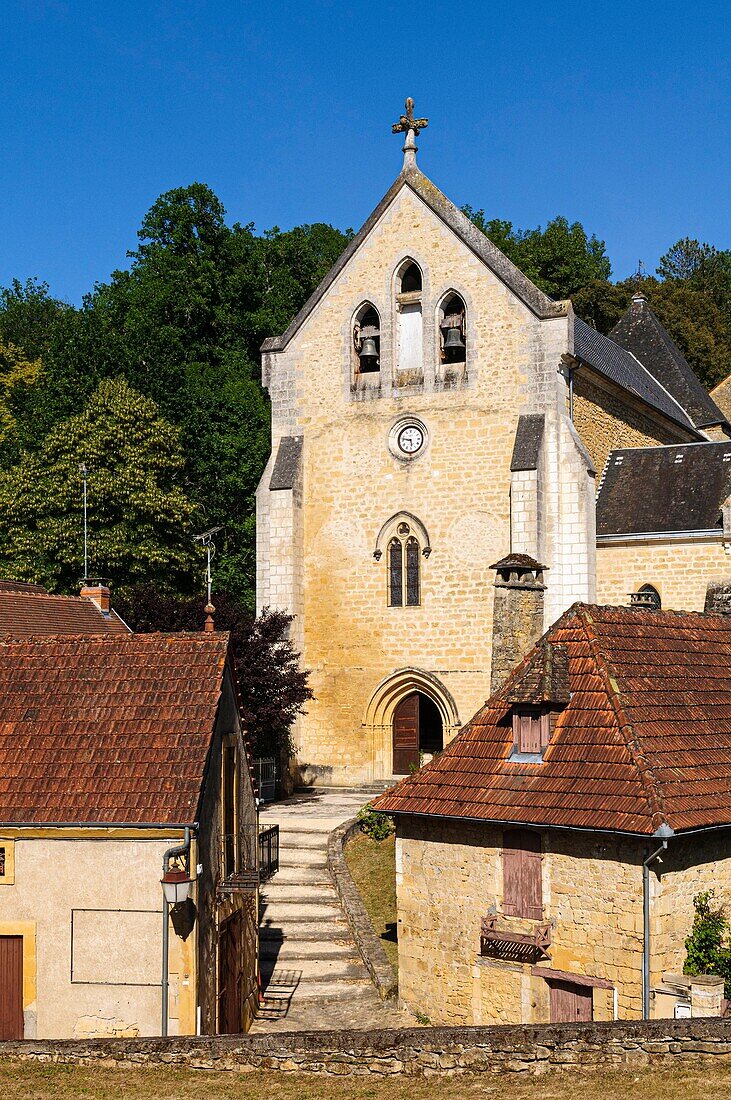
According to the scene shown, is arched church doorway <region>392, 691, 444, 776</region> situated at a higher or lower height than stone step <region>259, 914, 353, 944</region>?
higher

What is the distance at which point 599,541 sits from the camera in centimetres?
2862

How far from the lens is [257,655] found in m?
27.3

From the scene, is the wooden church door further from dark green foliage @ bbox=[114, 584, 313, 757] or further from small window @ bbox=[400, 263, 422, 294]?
small window @ bbox=[400, 263, 422, 294]

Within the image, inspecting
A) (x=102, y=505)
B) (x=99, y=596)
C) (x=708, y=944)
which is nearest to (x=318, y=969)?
(x=708, y=944)

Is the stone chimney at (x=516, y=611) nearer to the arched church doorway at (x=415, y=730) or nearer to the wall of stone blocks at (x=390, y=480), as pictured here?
the wall of stone blocks at (x=390, y=480)

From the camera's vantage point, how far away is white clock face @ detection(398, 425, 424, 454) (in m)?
29.1

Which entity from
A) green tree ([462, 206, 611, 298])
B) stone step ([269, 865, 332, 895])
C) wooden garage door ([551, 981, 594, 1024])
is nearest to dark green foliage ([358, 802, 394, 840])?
stone step ([269, 865, 332, 895])

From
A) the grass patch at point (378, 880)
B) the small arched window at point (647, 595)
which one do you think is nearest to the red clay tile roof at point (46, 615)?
the grass patch at point (378, 880)

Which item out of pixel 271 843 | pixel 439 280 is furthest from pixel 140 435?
pixel 271 843

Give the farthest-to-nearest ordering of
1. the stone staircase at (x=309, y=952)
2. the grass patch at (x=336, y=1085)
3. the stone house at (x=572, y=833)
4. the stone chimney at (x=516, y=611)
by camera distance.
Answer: the stone chimney at (x=516, y=611), the stone staircase at (x=309, y=952), the stone house at (x=572, y=833), the grass patch at (x=336, y=1085)

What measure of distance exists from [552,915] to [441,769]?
255 cm

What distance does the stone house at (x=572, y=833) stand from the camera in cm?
1409

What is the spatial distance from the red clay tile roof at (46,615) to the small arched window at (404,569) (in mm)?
6057

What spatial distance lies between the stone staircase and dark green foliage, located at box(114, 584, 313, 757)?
3.23 metres
